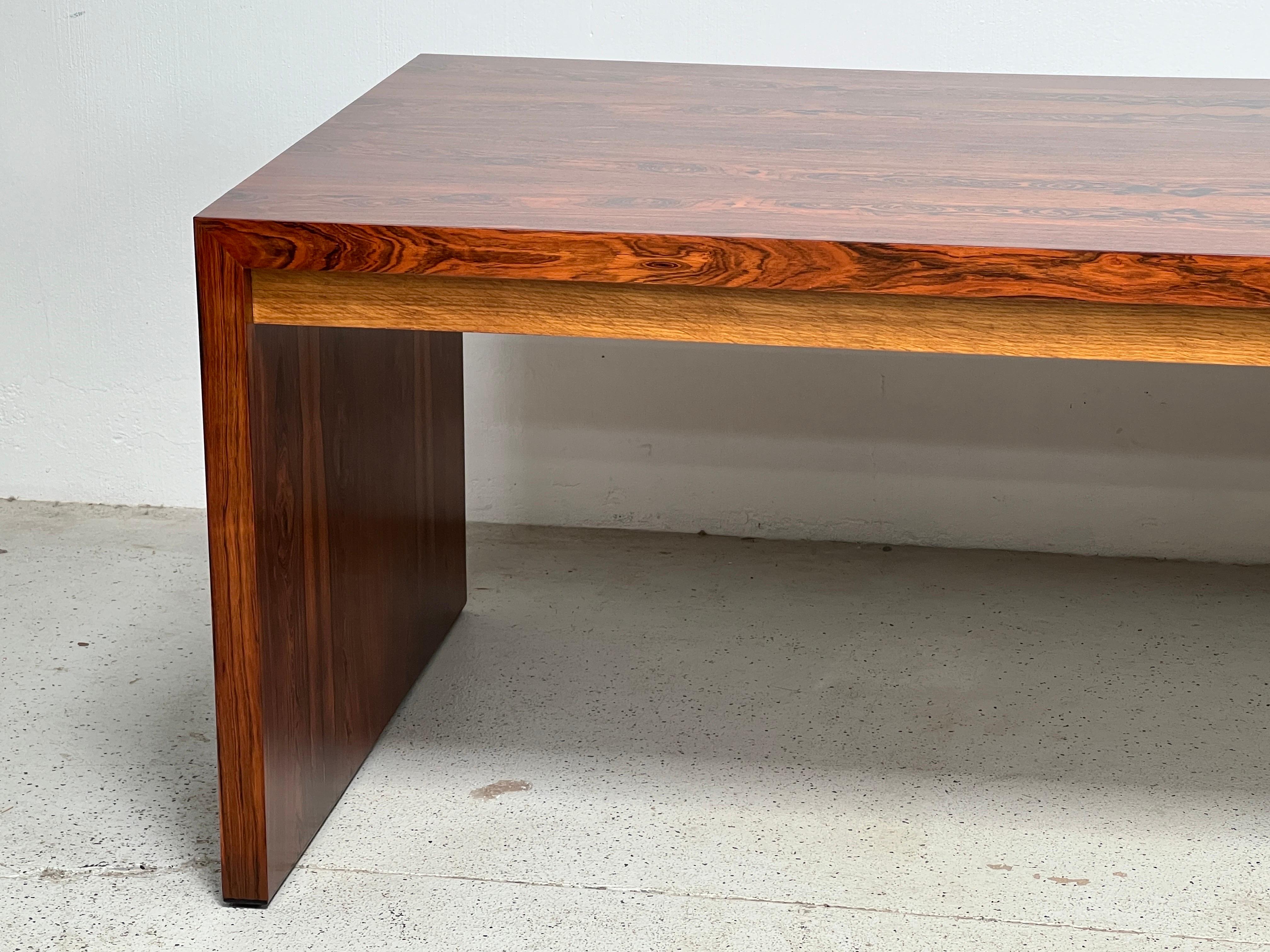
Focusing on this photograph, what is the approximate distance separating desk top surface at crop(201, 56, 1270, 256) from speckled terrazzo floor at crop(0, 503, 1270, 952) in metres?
0.68

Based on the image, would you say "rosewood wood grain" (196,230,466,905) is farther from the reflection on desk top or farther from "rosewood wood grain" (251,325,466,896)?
the reflection on desk top

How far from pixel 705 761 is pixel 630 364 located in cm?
84

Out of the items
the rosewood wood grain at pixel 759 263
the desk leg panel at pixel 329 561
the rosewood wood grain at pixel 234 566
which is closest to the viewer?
the rosewood wood grain at pixel 759 263

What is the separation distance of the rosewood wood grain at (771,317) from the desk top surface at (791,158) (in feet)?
0.18

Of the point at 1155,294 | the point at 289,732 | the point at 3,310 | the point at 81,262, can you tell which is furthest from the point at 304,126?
the point at 1155,294

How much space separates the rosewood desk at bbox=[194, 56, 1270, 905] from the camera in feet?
3.81

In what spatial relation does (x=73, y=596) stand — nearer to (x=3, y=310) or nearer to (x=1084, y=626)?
(x=3, y=310)

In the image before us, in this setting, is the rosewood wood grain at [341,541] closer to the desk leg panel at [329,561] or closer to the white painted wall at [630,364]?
the desk leg panel at [329,561]

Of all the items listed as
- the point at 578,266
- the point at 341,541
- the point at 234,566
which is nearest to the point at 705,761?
the point at 341,541

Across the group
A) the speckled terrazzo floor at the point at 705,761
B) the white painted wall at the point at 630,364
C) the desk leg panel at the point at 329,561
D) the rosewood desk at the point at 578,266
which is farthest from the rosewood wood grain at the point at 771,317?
the white painted wall at the point at 630,364

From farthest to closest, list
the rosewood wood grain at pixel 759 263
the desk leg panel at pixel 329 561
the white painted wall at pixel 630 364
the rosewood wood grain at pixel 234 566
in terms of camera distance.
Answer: the white painted wall at pixel 630 364
the desk leg panel at pixel 329 561
the rosewood wood grain at pixel 234 566
the rosewood wood grain at pixel 759 263

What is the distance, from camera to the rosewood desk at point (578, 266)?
1161 mm

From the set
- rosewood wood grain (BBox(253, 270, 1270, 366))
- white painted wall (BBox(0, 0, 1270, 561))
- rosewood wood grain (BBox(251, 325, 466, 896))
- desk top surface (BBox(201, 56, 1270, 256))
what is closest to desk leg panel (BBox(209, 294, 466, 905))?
rosewood wood grain (BBox(251, 325, 466, 896))

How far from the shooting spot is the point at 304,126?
2.33 m
